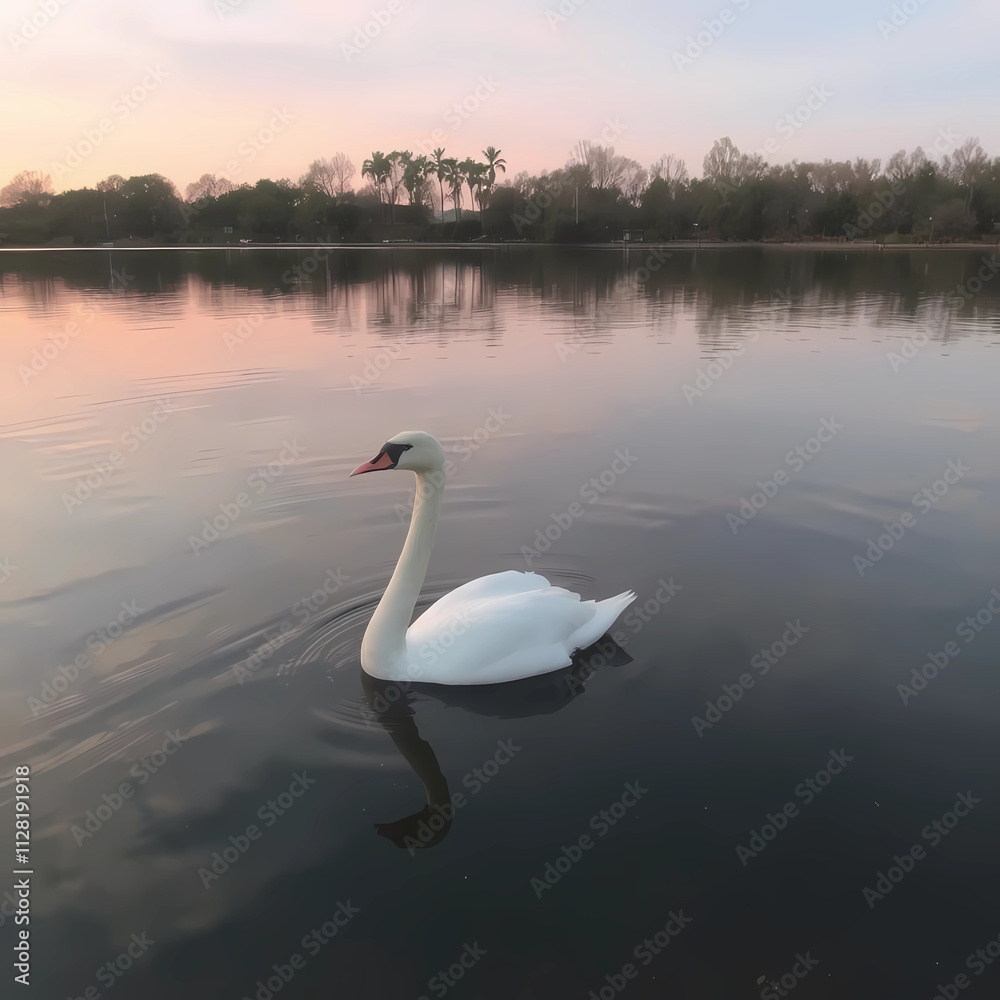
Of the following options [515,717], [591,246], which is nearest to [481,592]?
[515,717]

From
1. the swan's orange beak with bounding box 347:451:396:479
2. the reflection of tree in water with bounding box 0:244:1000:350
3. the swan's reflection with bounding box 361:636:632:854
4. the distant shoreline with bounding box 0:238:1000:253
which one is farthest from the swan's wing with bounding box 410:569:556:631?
the distant shoreline with bounding box 0:238:1000:253

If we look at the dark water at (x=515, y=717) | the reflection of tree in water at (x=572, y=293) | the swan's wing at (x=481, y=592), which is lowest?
the dark water at (x=515, y=717)

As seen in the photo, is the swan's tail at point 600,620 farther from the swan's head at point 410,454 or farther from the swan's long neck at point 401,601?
the swan's head at point 410,454

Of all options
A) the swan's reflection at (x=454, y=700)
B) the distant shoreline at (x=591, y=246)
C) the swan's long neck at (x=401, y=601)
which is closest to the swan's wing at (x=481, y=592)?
the swan's long neck at (x=401, y=601)

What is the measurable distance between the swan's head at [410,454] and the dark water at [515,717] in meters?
1.78

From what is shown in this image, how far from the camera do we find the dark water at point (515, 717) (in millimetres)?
4168

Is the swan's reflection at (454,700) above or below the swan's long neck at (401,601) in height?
below

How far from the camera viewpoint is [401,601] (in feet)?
20.1

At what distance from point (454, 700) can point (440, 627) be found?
1.87 feet

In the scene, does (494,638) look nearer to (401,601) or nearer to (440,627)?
(440,627)

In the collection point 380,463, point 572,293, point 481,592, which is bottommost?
point 481,592

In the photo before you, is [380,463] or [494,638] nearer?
[380,463]

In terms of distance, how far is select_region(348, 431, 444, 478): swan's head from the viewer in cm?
594

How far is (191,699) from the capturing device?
6129 millimetres
